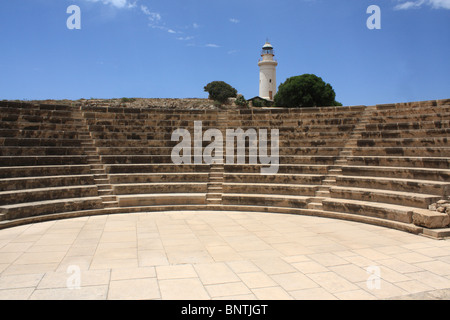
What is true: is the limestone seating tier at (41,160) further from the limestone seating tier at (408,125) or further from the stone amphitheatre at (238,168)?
the limestone seating tier at (408,125)

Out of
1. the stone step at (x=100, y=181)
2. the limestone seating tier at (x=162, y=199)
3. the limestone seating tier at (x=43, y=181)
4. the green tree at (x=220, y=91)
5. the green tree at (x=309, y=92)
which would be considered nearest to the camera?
the limestone seating tier at (x=43, y=181)

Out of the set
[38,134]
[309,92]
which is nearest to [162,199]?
[38,134]

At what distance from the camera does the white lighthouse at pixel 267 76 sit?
57581mm

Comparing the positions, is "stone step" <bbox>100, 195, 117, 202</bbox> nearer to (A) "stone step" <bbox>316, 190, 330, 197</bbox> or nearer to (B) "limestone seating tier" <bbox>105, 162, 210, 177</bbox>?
(B) "limestone seating tier" <bbox>105, 162, 210, 177</bbox>

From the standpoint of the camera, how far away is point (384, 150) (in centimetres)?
1019

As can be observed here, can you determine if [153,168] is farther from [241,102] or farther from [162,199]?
[241,102]

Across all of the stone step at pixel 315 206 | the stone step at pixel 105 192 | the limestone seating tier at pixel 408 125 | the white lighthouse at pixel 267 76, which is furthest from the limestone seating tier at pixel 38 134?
the white lighthouse at pixel 267 76

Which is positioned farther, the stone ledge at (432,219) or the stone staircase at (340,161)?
the stone staircase at (340,161)

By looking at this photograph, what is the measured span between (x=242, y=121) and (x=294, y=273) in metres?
8.94

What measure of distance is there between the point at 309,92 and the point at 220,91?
15560 mm

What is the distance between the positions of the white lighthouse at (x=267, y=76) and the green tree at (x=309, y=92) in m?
12.2

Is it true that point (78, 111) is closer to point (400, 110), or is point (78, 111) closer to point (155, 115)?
point (155, 115)

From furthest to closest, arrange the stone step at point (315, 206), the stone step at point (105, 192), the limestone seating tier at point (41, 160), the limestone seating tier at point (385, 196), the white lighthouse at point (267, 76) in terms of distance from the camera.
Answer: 1. the white lighthouse at point (267, 76)
2. the stone step at point (105, 192)
3. the limestone seating tier at point (41, 160)
4. the stone step at point (315, 206)
5. the limestone seating tier at point (385, 196)
